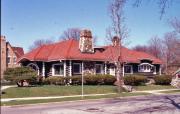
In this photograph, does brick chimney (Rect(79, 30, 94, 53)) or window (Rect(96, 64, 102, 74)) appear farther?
window (Rect(96, 64, 102, 74))

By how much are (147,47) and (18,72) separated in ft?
263

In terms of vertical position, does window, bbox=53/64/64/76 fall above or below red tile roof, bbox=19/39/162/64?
below

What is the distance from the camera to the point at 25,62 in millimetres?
44906

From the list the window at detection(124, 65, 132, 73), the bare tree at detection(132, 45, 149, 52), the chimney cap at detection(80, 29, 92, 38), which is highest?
the bare tree at detection(132, 45, 149, 52)

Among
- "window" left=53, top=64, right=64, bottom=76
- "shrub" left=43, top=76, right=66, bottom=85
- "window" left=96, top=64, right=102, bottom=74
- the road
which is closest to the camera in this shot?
the road

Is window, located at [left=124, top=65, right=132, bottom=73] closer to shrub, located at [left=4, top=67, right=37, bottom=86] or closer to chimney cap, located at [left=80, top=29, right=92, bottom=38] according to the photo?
chimney cap, located at [left=80, top=29, right=92, bottom=38]

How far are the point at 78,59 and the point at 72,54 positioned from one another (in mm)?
1004

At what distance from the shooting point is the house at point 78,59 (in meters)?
40.7

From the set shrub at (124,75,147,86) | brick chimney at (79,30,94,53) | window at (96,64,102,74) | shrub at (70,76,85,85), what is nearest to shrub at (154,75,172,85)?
shrub at (124,75,147,86)

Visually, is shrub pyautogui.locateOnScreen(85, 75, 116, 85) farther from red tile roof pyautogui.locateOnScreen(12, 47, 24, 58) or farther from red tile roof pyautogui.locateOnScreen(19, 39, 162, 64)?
red tile roof pyautogui.locateOnScreen(12, 47, 24, 58)

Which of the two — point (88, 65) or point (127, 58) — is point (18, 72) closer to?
point (88, 65)

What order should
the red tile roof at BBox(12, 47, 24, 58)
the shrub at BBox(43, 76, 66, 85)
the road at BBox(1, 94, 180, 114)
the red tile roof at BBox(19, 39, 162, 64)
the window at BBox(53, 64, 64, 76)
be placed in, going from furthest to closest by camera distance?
the red tile roof at BBox(12, 47, 24, 58), the window at BBox(53, 64, 64, 76), the red tile roof at BBox(19, 39, 162, 64), the shrub at BBox(43, 76, 66, 85), the road at BBox(1, 94, 180, 114)

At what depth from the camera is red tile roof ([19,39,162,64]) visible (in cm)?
4119

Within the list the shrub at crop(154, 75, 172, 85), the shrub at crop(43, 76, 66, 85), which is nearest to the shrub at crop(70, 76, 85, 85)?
the shrub at crop(43, 76, 66, 85)
